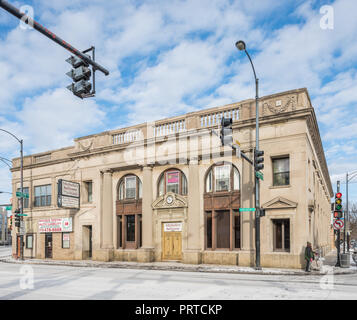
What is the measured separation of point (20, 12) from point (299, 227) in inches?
697

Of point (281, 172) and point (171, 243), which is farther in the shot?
point (171, 243)

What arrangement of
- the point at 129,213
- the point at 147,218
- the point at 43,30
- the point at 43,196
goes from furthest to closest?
the point at 43,196
the point at 129,213
the point at 147,218
the point at 43,30

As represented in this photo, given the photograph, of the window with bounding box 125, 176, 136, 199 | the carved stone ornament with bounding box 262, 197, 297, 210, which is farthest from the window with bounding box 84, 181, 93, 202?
the carved stone ornament with bounding box 262, 197, 297, 210

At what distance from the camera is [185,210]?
2455 cm

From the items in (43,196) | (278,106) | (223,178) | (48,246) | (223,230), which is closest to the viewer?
(278,106)

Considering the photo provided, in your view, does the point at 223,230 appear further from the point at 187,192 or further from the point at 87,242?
the point at 87,242

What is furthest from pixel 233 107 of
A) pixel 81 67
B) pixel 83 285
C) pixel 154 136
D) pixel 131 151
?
pixel 81 67

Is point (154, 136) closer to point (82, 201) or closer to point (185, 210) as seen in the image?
point (185, 210)

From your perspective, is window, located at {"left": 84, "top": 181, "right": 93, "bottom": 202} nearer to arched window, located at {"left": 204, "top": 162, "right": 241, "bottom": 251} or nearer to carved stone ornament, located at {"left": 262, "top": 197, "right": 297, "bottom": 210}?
arched window, located at {"left": 204, "top": 162, "right": 241, "bottom": 251}

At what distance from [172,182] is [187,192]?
1.37 meters

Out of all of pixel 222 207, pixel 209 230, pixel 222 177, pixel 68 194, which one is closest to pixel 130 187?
pixel 68 194

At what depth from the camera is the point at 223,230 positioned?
23172 millimetres

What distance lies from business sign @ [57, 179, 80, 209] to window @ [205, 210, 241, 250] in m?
11.3

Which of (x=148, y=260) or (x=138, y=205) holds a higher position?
(x=138, y=205)
